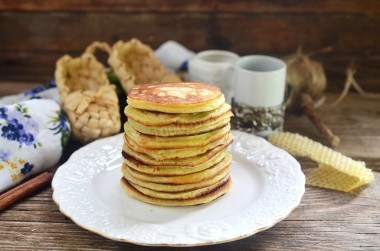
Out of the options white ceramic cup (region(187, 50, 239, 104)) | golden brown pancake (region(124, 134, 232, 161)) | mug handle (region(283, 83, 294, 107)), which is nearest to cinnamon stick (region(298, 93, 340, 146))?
mug handle (region(283, 83, 294, 107))

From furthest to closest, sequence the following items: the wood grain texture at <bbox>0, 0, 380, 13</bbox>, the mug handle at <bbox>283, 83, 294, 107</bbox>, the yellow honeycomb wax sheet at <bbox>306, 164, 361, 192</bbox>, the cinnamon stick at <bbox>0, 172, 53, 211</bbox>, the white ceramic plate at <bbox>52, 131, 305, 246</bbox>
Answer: the wood grain texture at <bbox>0, 0, 380, 13</bbox>, the mug handle at <bbox>283, 83, 294, 107</bbox>, the yellow honeycomb wax sheet at <bbox>306, 164, 361, 192</bbox>, the cinnamon stick at <bbox>0, 172, 53, 211</bbox>, the white ceramic plate at <bbox>52, 131, 305, 246</bbox>

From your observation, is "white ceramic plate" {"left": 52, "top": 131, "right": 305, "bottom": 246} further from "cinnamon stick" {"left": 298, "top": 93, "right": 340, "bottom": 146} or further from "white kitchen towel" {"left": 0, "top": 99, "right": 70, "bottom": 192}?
"cinnamon stick" {"left": 298, "top": 93, "right": 340, "bottom": 146}

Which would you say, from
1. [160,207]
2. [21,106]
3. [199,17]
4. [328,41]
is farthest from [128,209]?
[328,41]

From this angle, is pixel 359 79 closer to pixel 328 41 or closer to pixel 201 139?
pixel 328 41

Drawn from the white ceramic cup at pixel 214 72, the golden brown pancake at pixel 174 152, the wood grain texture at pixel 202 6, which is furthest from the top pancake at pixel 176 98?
the wood grain texture at pixel 202 6

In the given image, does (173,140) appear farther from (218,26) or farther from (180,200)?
(218,26)

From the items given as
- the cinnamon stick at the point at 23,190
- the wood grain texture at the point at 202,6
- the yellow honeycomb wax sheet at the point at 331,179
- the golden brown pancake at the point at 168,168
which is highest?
the wood grain texture at the point at 202,6

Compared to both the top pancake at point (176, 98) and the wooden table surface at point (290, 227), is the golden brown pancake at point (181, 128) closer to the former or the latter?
the top pancake at point (176, 98)
